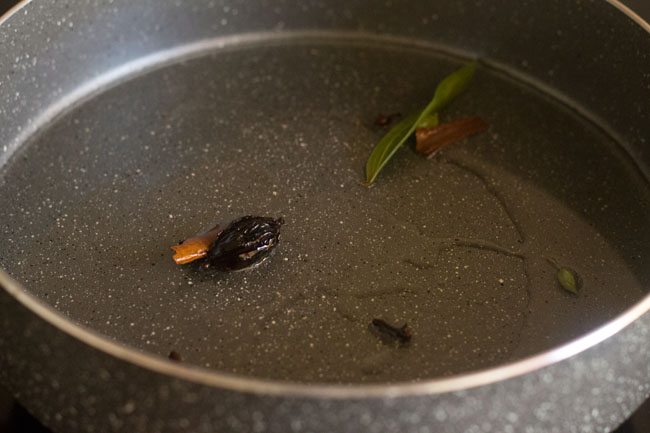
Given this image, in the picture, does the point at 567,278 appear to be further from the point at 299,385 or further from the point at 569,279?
the point at 299,385

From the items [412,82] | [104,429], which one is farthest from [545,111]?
[104,429]

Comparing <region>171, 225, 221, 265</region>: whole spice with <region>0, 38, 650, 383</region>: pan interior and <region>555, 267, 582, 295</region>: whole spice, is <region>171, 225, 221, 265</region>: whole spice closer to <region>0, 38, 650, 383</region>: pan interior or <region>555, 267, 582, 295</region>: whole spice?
<region>0, 38, 650, 383</region>: pan interior

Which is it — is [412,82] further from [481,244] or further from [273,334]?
[273,334]

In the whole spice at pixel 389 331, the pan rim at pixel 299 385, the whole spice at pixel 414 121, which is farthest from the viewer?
the whole spice at pixel 414 121

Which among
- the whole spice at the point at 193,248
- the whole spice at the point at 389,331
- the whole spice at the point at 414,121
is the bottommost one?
the whole spice at the point at 389,331

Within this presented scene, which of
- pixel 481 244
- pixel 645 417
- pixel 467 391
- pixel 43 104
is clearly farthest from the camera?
pixel 43 104

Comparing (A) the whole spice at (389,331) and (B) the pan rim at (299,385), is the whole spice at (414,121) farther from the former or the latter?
(B) the pan rim at (299,385)

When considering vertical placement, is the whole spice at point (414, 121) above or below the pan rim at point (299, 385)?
below

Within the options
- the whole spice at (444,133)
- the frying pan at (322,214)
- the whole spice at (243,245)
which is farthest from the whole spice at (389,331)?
the whole spice at (444,133)
